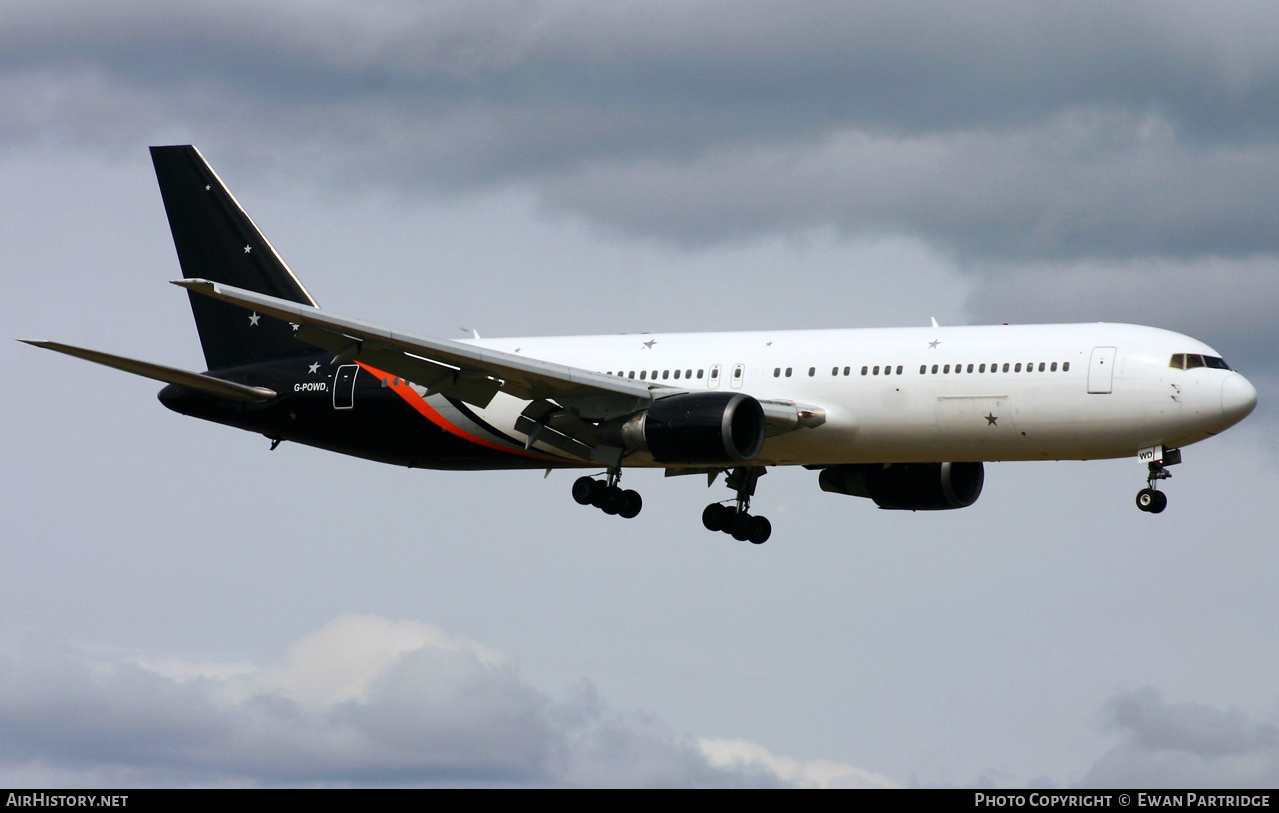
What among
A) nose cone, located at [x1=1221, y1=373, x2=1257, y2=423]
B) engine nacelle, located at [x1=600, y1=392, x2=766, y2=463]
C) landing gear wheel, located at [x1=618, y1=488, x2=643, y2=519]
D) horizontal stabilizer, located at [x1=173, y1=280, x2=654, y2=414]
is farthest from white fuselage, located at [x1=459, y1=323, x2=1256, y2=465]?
horizontal stabilizer, located at [x1=173, y1=280, x2=654, y2=414]

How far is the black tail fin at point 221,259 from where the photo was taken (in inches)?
2290

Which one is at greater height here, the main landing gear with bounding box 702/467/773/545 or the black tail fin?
the black tail fin

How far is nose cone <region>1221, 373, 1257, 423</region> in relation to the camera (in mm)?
46625

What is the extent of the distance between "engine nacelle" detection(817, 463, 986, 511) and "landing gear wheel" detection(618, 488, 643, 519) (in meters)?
7.68

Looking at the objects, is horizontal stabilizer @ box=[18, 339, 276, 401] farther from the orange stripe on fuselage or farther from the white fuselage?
the white fuselage

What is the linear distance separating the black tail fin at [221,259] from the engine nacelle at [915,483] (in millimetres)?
17979

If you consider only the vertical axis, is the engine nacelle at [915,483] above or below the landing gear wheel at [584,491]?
above

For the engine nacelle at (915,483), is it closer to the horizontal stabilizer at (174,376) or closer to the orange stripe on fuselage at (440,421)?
the orange stripe on fuselage at (440,421)

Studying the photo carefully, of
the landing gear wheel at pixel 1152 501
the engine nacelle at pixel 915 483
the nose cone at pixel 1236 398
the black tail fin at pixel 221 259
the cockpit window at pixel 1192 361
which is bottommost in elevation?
the landing gear wheel at pixel 1152 501

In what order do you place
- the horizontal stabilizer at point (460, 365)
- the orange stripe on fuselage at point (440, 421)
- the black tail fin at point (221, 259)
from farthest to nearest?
the black tail fin at point (221, 259) → the orange stripe on fuselage at point (440, 421) → the horizontal stabilizer at point (460, 365)

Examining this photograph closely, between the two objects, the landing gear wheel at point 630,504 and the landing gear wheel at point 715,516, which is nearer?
the landing gear wheel at point 630,504

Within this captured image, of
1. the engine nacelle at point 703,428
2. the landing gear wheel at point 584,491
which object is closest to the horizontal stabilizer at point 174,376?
the landing gear wheel at point 584,491

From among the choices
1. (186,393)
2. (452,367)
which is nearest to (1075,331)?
(452,367)

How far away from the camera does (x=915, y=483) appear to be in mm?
55844
